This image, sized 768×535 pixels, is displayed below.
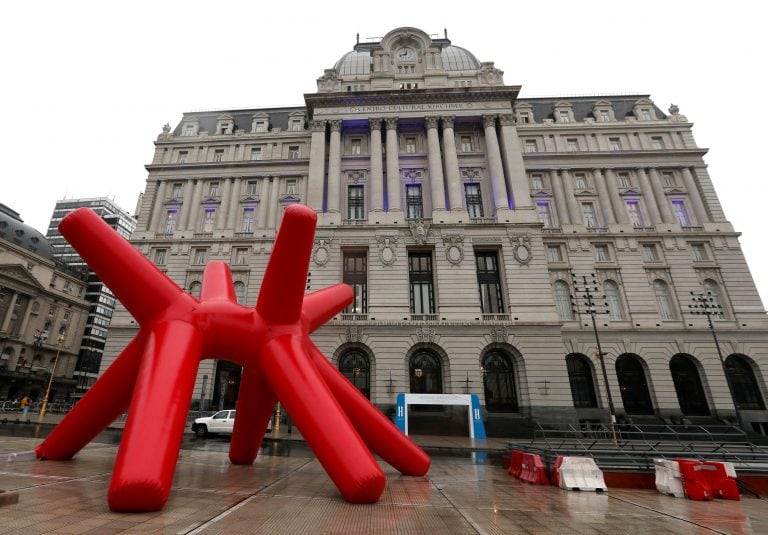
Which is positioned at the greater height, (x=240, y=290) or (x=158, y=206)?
(x=158, y=206)

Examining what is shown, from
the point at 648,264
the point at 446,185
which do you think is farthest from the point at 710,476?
the point at 648,264

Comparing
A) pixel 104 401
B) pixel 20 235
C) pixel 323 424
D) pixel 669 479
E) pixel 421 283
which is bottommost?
pixel 669 479

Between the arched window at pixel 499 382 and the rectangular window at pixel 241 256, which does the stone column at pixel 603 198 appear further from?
the rectangular window at pixel 241 256

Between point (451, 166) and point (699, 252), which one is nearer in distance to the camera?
point (451, 166)

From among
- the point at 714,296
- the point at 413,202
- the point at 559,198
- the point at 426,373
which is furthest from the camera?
the point at 559,198

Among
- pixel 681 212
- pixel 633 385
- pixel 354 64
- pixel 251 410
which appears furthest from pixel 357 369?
pixel 681 212

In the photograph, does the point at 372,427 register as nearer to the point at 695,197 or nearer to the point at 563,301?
the point at 563,301

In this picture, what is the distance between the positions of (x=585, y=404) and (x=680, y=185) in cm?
2402

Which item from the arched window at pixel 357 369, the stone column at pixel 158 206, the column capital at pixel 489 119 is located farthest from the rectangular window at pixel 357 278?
the stone column at pixel 158 206

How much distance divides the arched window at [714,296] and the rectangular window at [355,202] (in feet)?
100

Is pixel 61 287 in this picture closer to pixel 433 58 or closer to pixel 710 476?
pixel 433 58

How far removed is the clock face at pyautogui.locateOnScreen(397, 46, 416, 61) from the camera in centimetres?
3934

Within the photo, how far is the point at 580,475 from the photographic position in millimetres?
9102

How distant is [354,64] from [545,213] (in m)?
25.8
